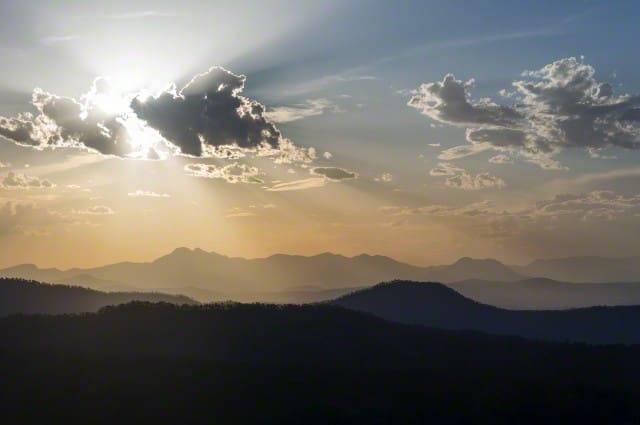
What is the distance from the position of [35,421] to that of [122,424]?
2521 cm

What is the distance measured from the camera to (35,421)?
19775cm

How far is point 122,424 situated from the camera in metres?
200

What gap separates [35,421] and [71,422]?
33.4 feet

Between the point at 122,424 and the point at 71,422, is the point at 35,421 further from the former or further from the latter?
the point at 122,424

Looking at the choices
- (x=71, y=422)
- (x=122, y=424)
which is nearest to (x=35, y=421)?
(x=71, y=422)

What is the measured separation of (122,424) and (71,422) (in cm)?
1507

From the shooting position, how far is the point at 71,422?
654 ft
